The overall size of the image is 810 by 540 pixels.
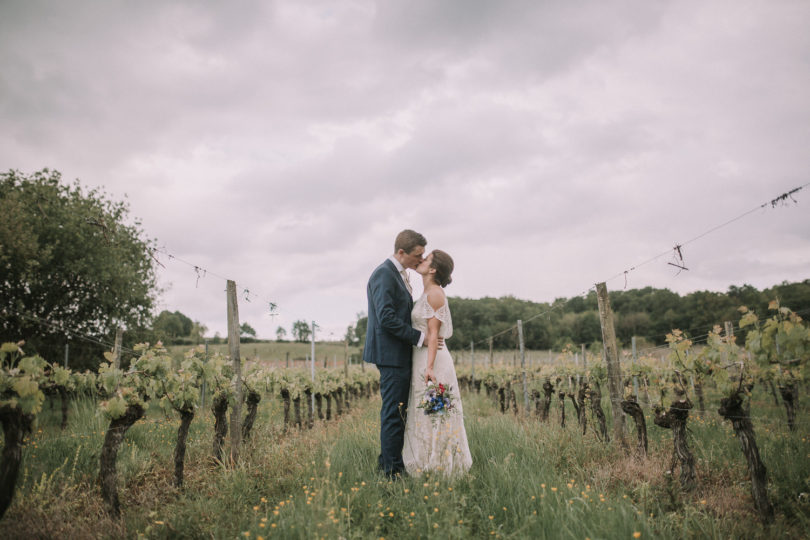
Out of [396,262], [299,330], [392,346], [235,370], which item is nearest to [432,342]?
[392,346]

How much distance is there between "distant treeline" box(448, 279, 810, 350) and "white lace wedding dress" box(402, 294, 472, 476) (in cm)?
569

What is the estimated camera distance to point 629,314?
47.2m

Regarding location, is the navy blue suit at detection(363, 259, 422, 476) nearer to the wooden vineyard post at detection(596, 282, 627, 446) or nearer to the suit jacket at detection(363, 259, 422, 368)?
the suit jacket at detection(363, 259, 422, 368)

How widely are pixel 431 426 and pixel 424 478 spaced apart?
49 cm

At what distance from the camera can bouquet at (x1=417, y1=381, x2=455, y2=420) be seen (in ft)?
12.5

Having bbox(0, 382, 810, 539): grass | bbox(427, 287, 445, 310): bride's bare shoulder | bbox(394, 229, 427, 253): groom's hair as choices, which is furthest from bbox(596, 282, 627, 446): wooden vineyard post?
bbox(394, 229, 427, 253): groom's hair

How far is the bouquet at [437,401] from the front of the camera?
3.81 m

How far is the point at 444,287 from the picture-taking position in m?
4.46

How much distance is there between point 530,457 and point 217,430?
4.08m

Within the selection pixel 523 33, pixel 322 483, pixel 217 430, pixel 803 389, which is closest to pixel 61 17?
pixel 217 430

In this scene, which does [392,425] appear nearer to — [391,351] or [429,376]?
[429,376]

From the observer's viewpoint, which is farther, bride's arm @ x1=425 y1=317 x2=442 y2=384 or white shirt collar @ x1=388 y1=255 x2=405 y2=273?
white shirt collar @ x1=388 y1=255 x2=405 y2=273

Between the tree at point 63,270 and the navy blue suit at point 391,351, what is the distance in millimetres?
12520

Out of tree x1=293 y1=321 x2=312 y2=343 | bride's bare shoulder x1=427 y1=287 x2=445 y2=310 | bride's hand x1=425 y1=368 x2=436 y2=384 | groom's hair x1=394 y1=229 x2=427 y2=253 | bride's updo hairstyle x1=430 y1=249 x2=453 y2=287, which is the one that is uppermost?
groom's hair x1=394 y1=229 x2=427 y2=253
